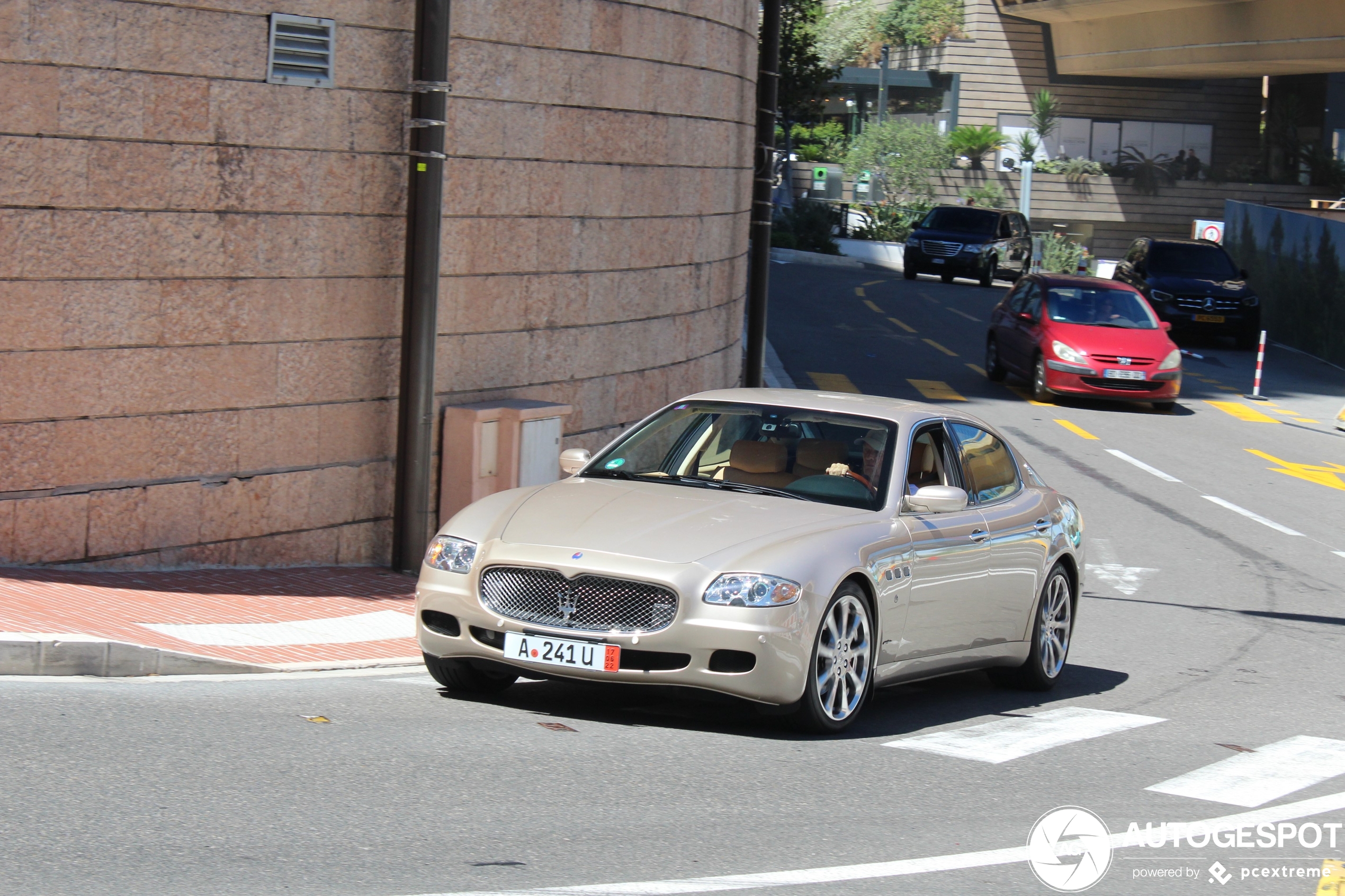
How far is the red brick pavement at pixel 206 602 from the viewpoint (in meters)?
7.87

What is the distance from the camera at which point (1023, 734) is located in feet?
25.0

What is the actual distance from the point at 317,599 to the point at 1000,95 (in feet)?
199

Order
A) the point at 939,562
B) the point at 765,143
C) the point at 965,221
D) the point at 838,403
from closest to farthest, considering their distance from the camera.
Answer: the point at 939,562, the point at 838,403, the point at 765,143, the point at 965,221

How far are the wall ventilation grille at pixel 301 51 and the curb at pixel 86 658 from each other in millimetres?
3913

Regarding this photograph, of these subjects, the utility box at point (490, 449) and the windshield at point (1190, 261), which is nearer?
the utility box at point (490, 449)

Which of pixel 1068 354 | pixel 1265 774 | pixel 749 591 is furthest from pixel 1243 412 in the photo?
pixel 749 591

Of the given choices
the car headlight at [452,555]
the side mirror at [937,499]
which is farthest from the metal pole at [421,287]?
the side mirror at [937,499]

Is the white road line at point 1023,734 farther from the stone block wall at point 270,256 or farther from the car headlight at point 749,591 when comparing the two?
the stone block wall at point 270,256

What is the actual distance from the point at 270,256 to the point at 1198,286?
24483mm

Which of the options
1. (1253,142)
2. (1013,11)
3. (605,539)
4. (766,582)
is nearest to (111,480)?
(605,539)

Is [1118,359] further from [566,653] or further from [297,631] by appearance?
[566,653]

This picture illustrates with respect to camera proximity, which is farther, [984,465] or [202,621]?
[984,465]

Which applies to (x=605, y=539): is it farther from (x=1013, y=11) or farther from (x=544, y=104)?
(x=1013, y=11)

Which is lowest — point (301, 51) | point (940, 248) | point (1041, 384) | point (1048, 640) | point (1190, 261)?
point (1048, 640)
